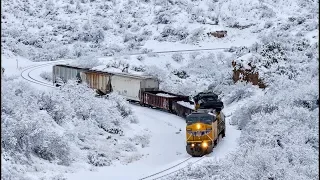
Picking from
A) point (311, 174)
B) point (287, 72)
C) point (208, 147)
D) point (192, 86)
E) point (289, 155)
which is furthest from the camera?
point (192, 86)

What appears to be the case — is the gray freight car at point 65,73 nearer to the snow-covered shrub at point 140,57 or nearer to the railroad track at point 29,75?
the railroad track at point 29,75

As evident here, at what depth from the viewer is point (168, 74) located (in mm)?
52719

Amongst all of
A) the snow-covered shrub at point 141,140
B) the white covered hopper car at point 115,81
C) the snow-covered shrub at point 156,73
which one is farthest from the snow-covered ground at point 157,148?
the snow-covered shrub at point 156,73

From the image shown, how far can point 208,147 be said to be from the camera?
25797 mm

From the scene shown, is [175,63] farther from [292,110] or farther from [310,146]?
[310,146]

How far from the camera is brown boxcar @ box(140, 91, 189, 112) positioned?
39156 millimetres

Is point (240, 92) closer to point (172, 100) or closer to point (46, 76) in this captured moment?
point (172, 100)

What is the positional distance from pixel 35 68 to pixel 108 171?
3766 cm

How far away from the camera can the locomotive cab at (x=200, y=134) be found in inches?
1006

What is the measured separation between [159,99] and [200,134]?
14.8 meters

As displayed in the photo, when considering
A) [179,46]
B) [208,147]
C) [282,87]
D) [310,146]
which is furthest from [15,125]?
[179,46]

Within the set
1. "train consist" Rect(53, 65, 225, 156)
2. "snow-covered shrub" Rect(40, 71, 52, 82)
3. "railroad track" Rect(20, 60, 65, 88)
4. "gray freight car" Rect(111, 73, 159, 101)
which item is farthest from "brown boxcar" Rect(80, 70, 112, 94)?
"snow-covered shrub" Rect(40, 71, 52, 82)

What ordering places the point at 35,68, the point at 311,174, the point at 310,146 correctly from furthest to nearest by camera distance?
the point at 35,68 < the point at 310,146 < the point at 311,174

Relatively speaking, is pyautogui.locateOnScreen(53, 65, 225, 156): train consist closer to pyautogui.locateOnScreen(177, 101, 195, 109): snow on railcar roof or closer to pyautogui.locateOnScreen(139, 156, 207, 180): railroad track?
pyautogui.locateOnScreen(177, 101, 195, 109): snow on railcar roof
